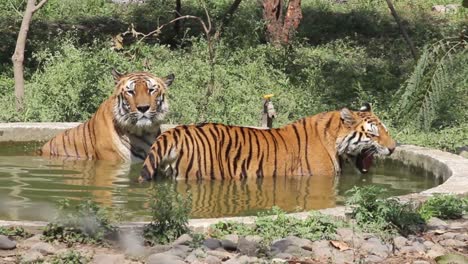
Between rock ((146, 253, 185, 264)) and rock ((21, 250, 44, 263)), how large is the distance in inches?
21.0

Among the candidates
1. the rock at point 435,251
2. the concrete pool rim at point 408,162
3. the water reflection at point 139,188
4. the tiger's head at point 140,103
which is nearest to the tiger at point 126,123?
the tiger's head at point 140,103

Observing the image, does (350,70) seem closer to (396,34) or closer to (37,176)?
(396,34)

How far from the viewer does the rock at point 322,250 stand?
18.7 feet

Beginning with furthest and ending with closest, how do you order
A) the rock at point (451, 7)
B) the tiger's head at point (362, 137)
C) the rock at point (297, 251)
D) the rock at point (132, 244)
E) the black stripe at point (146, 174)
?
the rock at point (451, 7), the tiger's head at point (362, 137), the black stripe at point (146, 174), the rock at point (297, 251), the rock at point (132, 244)

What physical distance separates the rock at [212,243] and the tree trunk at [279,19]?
10213mm

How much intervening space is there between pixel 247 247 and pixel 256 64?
8.16 metres

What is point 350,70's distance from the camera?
1531 cm

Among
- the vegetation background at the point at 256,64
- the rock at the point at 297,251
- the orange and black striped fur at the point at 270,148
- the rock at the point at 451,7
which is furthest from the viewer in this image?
the rock at the point at 451,7

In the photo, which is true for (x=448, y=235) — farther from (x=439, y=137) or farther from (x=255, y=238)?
(x=439, y=137)

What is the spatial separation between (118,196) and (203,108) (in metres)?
3.92

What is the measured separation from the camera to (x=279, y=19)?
1608 cm

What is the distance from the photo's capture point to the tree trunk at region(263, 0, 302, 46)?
15.9 m

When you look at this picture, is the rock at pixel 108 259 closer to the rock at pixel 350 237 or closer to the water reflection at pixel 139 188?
the water reflection at pixel 139 188

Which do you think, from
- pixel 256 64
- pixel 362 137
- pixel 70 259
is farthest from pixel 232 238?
pixel 256 64
